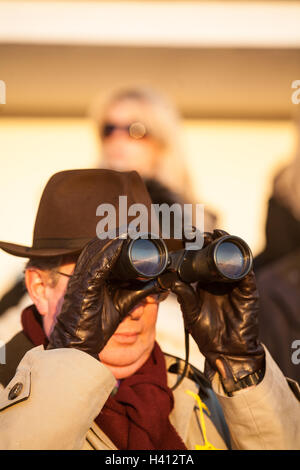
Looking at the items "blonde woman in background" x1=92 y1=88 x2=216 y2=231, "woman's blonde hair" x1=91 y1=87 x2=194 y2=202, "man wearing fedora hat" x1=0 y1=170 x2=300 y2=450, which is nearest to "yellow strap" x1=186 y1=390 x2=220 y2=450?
"man wearing fedora hat" x1=0 y1=170 x2=300 y2=450

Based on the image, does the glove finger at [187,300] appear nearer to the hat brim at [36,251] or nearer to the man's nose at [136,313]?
the man's nose at [136,313]

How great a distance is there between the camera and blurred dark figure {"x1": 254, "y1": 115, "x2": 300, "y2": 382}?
2666 mm

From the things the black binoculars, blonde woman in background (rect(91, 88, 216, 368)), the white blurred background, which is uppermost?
the white blurred background

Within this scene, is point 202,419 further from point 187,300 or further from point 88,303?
point 88,303

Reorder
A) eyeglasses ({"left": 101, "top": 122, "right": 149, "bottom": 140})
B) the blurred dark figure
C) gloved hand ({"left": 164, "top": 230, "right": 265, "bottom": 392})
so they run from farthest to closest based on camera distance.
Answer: eyeglasses ({"left": 101, "top": 122, "right": 149, "bottom": 140})
the blurred dark figure
gloved hand ({"left": 164, "top": 230, "right": 265, "bottom": 392})

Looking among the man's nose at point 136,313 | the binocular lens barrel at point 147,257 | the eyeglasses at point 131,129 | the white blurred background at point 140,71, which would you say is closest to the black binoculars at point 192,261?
the binocular lens barrel at point 147,257

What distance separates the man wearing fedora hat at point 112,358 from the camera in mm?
1399

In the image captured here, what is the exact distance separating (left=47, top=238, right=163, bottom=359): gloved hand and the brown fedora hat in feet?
0.60

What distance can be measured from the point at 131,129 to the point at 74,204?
117cm

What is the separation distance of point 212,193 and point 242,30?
0.88 meters

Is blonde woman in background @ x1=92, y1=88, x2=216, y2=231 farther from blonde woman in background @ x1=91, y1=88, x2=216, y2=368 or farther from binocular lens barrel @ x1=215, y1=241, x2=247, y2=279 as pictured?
binocular lens barrel @ x1=215, y1=241, x2=247, y2=279

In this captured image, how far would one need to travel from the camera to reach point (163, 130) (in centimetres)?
288

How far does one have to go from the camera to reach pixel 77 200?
171cm

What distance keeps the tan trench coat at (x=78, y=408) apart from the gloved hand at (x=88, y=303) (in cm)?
4
